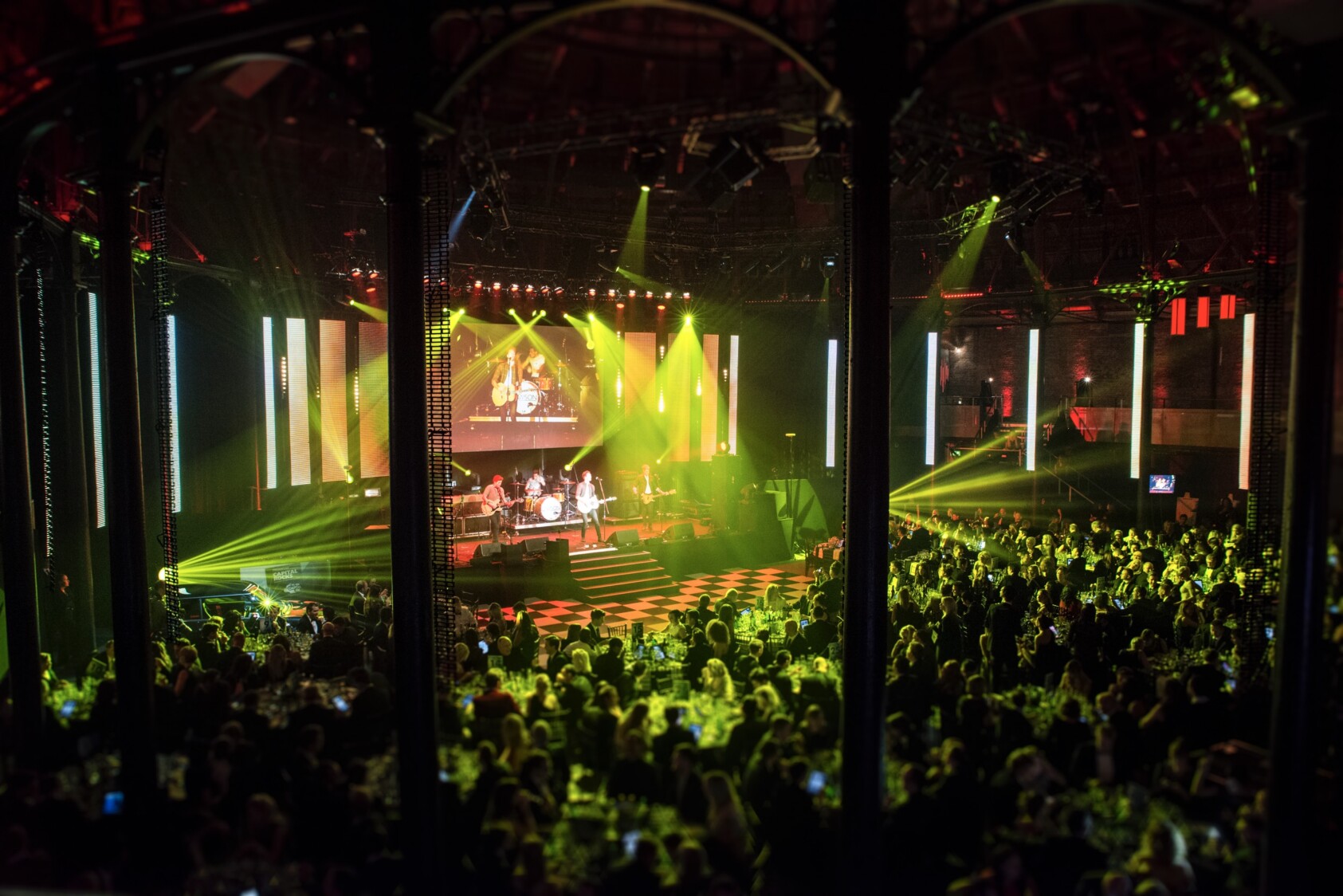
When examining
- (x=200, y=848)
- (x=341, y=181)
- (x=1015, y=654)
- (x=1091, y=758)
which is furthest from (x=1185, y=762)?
(x=341, y=181)

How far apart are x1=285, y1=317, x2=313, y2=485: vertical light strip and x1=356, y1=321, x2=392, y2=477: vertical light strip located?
1.21 meters

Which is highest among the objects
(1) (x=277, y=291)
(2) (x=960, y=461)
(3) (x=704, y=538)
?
(1) (x=277, y=291)

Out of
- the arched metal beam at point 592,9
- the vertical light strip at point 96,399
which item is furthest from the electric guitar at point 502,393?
the arched metal beam at point 592,9

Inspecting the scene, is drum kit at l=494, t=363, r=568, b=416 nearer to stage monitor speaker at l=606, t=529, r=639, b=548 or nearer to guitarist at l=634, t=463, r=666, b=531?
guitarist at l=634, t=463, r=666, b=531

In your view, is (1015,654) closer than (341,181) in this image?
Yes

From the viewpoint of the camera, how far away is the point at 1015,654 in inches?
334

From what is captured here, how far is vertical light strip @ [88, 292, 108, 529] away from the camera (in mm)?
11742

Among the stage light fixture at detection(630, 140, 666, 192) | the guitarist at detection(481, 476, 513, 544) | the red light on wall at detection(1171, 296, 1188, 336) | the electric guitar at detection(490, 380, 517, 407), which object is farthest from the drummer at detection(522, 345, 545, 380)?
the red light on wall at detection(1171, 296, 1188, 336)

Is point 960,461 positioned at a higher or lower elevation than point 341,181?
lower

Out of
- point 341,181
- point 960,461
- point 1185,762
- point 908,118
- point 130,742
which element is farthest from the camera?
point 960,461

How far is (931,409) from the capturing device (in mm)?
20859

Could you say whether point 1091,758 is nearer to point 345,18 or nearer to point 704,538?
point 345,18

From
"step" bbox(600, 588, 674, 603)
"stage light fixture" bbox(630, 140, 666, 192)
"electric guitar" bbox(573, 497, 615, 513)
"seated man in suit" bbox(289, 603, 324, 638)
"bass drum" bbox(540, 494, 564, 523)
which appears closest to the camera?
"stage light fixture" bbox(630, 140, 666, 192)

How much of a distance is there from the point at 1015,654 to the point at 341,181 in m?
13.0
